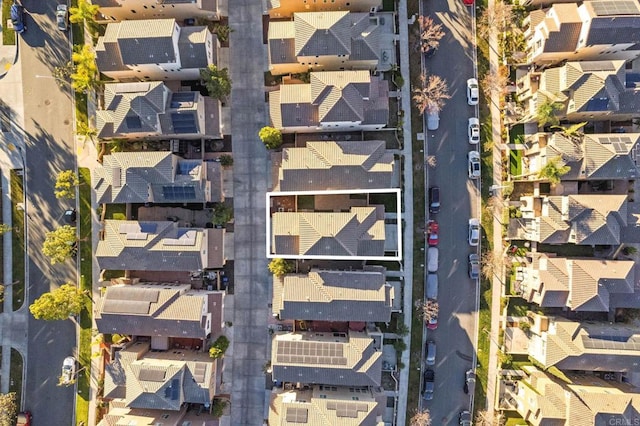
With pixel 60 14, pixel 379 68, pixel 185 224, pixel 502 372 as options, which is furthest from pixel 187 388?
pixel 60 14

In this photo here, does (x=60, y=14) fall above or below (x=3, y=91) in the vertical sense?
above

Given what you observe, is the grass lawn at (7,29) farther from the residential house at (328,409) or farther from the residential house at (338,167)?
the residential house at (328,409)

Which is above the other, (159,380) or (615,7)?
(615,7)

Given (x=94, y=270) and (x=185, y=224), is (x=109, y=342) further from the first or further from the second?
(x=185, y=224)

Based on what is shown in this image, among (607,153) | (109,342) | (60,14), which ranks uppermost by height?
(60,14)

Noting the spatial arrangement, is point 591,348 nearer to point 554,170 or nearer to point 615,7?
point 554,170

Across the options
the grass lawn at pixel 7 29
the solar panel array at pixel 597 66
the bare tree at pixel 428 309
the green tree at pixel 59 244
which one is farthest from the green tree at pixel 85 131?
the solar panel array at pixel 597 66

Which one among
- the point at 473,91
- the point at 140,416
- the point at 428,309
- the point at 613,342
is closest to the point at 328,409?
the point at 428,309
